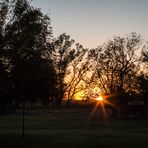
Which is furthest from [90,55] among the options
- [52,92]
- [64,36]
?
[52,92]

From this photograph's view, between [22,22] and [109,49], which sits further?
[109,49]

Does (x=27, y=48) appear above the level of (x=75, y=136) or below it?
above

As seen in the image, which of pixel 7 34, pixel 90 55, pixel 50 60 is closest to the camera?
pixel 7 34

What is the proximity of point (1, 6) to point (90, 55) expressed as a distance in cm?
8767

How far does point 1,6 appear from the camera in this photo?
29375 millimetres

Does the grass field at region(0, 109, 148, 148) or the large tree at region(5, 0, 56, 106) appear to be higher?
the large tree at region(5, 0, 56, 106)

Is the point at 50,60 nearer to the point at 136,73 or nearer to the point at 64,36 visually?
the point at 136,73

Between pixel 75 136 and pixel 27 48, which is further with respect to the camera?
pixel 75 136

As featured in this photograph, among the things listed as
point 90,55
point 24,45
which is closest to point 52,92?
point 24,45

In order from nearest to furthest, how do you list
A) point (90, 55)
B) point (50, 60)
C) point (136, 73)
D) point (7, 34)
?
point (7, 34) → point (50, 60) → point (136, 73) → point (90, 55)

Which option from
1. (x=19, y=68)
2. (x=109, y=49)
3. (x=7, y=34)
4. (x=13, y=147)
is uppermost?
(x=109, y=49)

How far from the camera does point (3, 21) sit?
29.1 meters

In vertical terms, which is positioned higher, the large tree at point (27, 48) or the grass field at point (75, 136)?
the large tree at point (27, 48)

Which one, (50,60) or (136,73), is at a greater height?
(136,73)
